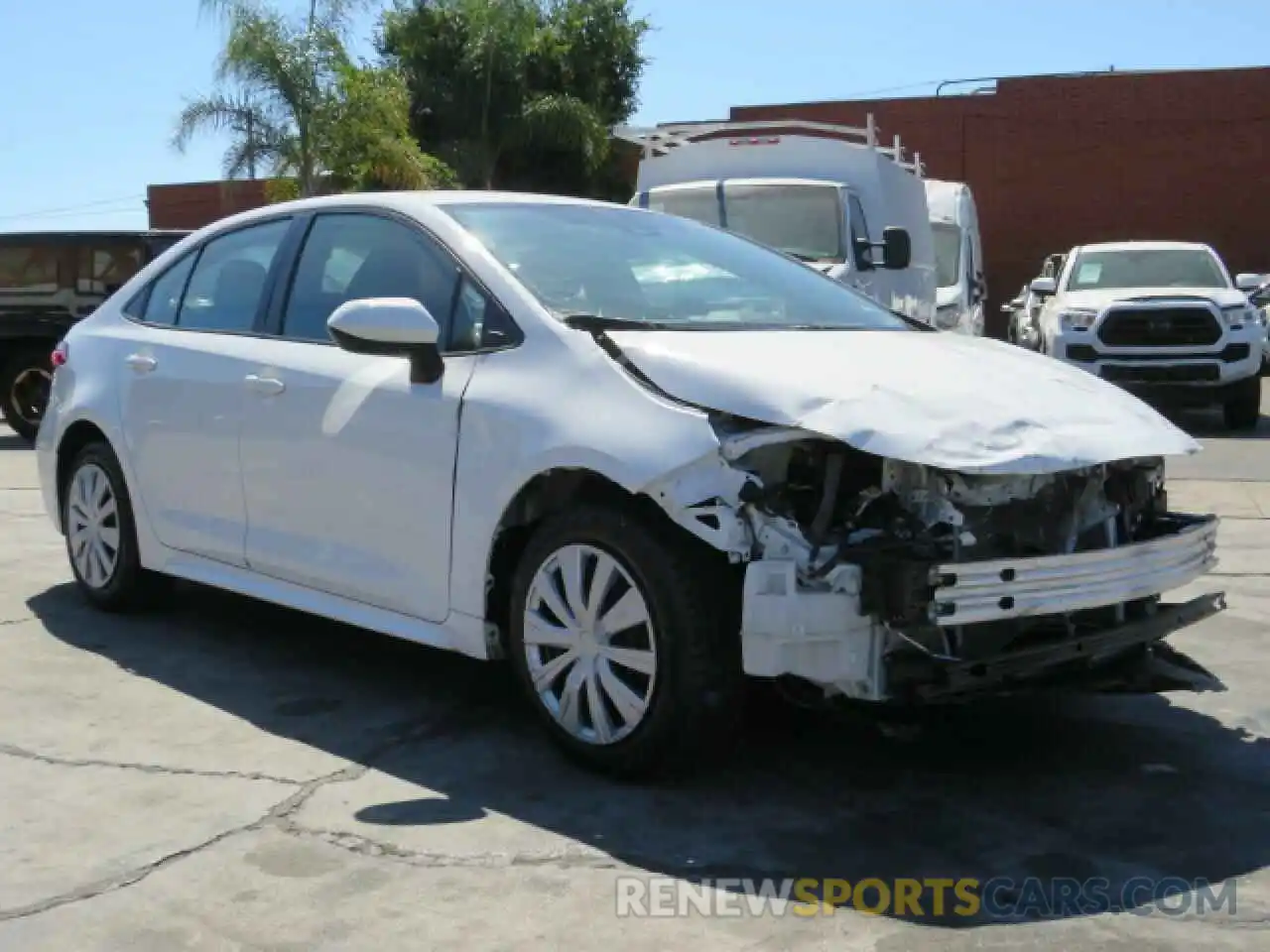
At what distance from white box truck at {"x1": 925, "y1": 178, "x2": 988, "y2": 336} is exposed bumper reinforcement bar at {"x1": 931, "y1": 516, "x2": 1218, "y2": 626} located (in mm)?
11191

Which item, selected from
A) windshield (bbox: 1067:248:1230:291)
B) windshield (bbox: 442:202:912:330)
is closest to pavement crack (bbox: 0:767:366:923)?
windshield (bbox: 442:202:912:330)

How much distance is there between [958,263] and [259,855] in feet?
45.3

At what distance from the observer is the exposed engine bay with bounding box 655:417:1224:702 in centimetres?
381

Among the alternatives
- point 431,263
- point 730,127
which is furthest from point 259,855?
point 730,127

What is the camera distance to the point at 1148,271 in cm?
1540

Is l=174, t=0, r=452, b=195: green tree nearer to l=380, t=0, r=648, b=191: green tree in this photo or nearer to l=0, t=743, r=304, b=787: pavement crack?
l=380, t=0, r=648, b=191: green tree

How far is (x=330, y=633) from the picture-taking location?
6117mm

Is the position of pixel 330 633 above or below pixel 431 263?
below

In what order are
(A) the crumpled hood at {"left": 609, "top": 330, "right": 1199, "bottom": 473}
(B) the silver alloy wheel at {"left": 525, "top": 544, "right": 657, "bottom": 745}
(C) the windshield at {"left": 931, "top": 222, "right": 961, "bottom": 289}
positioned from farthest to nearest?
1. (C) the windshield at {"left": 931, "top": 222, "right": 961, "bottom": 289}
2. (B) the silver alloy wheel at {"left": 525, "top": 544, "right": 657, "bottom": 745}
3. (A) the crumpled hood at {"left": 609, "top": 330, "right": 1199, "bottom": 473}

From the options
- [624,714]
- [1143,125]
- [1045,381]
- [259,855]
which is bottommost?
[259,855]

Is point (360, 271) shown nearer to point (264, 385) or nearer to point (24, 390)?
point (264, 385)

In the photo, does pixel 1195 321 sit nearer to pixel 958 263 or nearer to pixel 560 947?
pixel 958 263

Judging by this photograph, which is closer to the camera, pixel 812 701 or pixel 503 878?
pixel 503 878

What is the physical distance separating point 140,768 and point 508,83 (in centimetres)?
2747
